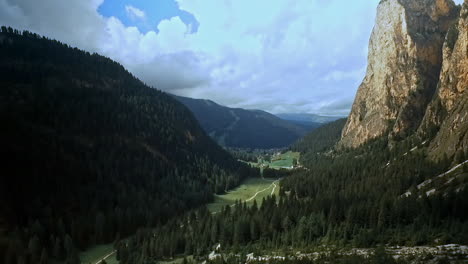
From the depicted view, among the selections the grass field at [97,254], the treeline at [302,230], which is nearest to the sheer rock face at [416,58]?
the treeline at [302,230]

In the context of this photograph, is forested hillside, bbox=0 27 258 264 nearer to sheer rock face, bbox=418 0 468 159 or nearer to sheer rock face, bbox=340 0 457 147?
sheer rock face, bbox=418 0 468 159

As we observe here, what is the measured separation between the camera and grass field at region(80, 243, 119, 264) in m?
101

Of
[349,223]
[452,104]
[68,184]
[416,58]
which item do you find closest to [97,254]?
[68,184]

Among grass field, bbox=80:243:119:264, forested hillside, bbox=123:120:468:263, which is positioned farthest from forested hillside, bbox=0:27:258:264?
forested hillside, bbox=123:120:468:263

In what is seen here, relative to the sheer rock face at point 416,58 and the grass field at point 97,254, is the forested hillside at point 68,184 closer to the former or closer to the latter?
the grass field at point 97,254

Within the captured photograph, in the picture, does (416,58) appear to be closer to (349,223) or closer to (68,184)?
(349,223)

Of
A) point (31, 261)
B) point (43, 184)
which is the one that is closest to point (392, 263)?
point (31, 261)

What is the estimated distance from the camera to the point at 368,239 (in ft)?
246

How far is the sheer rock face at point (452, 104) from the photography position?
382ft

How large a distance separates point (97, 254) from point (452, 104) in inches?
5851

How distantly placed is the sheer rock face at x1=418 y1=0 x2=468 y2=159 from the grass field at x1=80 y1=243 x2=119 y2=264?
116 metres

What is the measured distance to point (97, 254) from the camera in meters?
108

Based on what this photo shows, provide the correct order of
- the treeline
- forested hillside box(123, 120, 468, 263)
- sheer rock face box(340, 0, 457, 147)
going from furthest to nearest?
sheer rock face box(340, 0, 457, 147), forested hillside box(123, 120, 468, 263), the treeline

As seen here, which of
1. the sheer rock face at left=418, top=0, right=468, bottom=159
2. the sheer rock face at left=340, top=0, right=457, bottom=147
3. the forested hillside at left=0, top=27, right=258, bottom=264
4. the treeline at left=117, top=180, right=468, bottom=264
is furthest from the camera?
the sheer rock face at left=340, top=0, right=457, bottom=147
